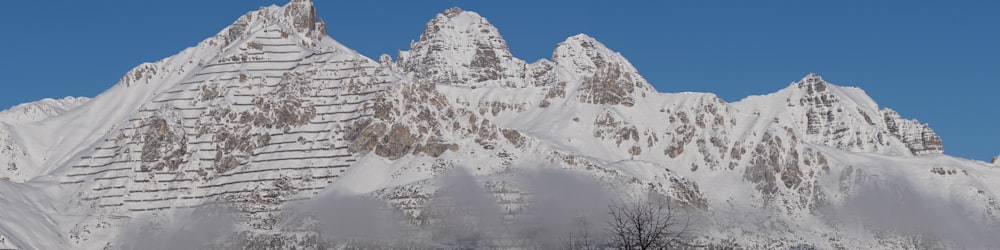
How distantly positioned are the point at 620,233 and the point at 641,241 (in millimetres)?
3388

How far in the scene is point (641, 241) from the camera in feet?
406

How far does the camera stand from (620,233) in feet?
416
